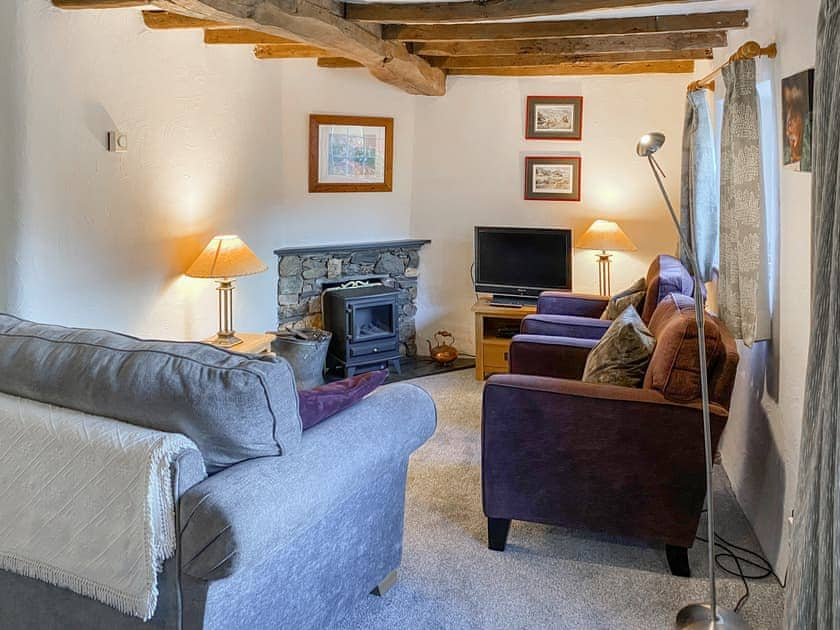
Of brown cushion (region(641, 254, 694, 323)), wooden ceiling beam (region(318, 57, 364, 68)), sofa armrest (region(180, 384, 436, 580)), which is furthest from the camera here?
wooden ceiling beam (region(318, 57, 364, 68))

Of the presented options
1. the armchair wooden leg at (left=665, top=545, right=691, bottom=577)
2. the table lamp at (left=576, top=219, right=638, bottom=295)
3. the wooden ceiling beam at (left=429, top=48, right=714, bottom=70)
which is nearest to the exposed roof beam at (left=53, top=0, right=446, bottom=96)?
the wooden ceiling beam at (left=429, top=48, right=714, bottom=70)

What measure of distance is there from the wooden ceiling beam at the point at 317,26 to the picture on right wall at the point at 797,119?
198cm

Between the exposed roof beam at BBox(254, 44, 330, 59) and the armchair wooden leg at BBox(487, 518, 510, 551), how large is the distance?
3053 millimetres

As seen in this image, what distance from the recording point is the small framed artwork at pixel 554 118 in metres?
5.70

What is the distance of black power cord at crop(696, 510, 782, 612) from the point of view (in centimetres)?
276

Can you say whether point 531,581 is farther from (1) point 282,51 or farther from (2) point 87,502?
(1) point 282,51

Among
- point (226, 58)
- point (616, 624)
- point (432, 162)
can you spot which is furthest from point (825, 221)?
point (432, 162)

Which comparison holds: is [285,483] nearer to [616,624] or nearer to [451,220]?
[616,624]

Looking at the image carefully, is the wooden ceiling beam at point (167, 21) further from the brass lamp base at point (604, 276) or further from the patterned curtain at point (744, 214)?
the brass lamp base at point (604, 276)

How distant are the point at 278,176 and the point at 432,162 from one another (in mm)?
1287

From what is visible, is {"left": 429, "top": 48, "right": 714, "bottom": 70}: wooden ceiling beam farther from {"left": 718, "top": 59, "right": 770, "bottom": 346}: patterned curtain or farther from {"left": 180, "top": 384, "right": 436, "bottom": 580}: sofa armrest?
{"left": 180, "top": 384, "right": 436, "bottom": 580}: sofa armrest

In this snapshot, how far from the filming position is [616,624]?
2492 mm

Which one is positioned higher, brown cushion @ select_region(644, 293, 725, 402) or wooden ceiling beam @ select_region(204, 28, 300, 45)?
wooden ceiling beam @ select_region(204, 28, 300, 45)

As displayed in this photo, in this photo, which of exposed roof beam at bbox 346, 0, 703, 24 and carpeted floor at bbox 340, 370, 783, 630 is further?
exposed roof beam at bbox 346, 0, 703, 24
